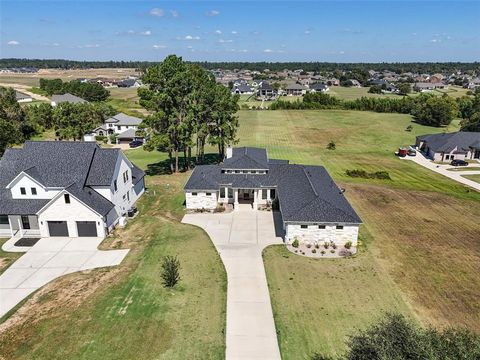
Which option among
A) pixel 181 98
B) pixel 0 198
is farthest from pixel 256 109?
pixel 0 198

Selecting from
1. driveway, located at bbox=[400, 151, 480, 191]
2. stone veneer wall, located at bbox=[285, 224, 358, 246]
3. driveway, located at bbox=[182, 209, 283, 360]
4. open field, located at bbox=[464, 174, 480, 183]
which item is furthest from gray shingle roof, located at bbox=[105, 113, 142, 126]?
open field, located at bbox=[464, 174, 480, 183]

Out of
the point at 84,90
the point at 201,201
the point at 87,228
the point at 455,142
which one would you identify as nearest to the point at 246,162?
the point at 201,201

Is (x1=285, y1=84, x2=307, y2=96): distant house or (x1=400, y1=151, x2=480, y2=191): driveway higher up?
(x1=285, y1=84, x2=307, y2=96): distant house

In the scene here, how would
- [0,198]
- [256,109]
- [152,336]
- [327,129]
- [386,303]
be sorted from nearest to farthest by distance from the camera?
1. [152,336]
2. [386,303]
3. [0,198]
4. [327,129]
5. [256,109]

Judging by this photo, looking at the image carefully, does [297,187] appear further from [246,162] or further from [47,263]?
[47,263]

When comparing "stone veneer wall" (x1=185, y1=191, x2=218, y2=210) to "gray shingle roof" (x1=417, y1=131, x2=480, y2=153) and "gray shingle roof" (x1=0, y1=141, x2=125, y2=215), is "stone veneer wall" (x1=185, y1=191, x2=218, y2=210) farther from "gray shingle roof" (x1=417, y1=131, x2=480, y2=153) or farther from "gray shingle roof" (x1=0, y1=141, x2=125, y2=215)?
"gray shingle roof" (x1=417, y1=131, x2=480, y2=153)

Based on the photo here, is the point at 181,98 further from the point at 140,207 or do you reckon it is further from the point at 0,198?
the point at 0,198

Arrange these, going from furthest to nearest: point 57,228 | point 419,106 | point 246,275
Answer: point 419,106 < point 57,228 < point 246,275
